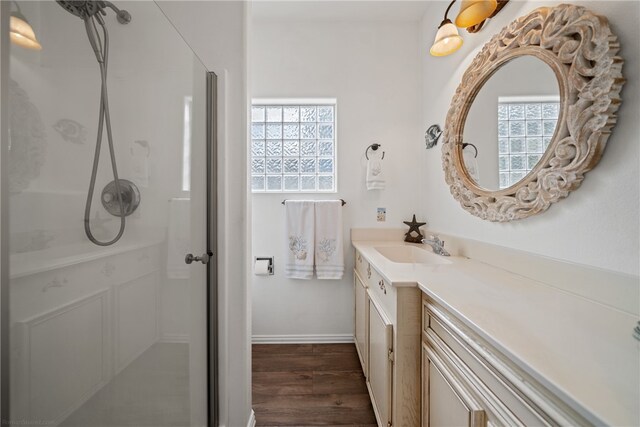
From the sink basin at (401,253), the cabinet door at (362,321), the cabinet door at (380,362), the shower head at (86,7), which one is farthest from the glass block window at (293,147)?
the shower head at (86,7)

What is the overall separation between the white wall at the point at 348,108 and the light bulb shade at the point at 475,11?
0.93 meters

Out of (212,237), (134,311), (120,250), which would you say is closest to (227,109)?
(212,237)

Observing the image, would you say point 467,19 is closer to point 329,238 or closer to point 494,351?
point 494,351

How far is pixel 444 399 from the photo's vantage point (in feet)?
2.53

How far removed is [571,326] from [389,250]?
3.89 ft

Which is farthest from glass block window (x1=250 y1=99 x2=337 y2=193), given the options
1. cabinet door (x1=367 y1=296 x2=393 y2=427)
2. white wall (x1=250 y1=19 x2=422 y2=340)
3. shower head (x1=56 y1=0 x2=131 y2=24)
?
shower head (x1=56 y1=0 x2=131 y2=24)

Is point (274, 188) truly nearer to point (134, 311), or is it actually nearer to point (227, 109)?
point (227, 109)

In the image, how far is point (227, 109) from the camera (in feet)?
3.79

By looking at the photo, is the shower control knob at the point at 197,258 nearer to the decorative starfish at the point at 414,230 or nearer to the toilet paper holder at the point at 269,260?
the toilet paper holder at the point at 269,260

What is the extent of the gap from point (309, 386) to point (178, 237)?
130 cm

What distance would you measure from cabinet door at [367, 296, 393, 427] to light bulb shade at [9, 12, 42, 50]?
50.5 inches

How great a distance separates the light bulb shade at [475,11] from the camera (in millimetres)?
1071

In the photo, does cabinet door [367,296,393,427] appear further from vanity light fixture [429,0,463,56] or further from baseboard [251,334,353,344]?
vanity light fixture [429,0,463,56]

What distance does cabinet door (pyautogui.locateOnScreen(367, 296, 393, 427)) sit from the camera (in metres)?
1.01
